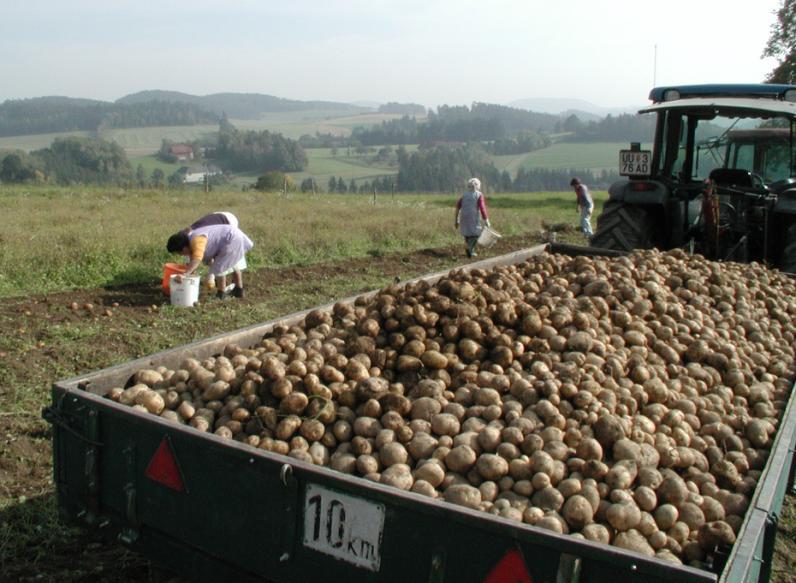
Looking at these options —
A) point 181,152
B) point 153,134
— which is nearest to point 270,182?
point 181,152

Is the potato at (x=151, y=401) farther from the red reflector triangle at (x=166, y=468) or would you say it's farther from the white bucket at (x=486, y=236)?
the white bucket at (x=486, y=236)

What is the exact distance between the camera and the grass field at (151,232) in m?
10.7

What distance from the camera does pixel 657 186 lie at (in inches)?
310

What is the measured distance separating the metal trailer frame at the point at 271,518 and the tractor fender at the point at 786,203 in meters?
4.16

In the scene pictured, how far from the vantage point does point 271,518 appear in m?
2.53

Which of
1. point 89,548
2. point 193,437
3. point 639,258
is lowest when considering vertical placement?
point 89,548

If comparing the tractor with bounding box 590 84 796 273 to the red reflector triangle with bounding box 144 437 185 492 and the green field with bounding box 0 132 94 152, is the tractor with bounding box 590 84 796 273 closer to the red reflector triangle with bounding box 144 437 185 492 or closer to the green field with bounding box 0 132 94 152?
the red reflector triangle with bounding box 144 437 185 492

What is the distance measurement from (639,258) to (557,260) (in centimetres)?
57

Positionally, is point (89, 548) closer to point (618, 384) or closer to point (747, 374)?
point (618, 384)

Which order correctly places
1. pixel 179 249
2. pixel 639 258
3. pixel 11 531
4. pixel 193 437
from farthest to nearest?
pixel 179 249 < pixel 639 258 < pixel 11 531 < pixel 193 437

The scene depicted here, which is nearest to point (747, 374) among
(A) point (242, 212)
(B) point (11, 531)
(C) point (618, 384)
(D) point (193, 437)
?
(C) point (618, 384)

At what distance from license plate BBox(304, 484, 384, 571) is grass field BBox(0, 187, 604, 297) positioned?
8.39 meters

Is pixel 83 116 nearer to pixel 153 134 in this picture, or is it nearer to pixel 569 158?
pixel 153 134

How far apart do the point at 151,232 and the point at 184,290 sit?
5.19m
